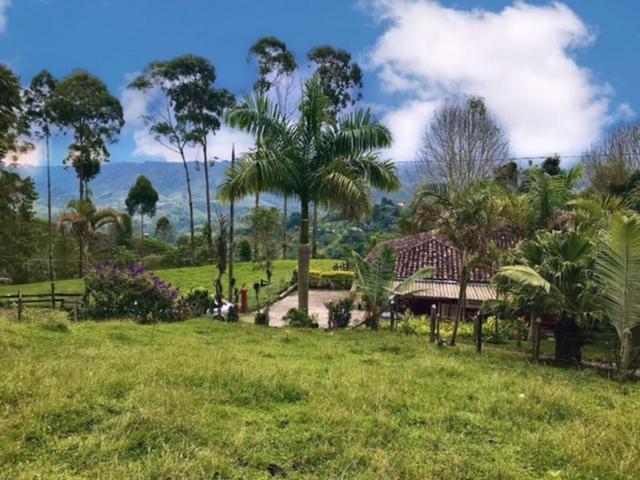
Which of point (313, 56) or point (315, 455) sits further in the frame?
point (313, 56)

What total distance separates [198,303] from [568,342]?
413 inches

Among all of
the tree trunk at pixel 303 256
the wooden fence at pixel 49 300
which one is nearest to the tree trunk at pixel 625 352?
the tree trunk at pixel 303 256

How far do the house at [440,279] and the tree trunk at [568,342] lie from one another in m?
4.57

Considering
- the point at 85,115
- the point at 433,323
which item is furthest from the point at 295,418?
the point at 85,115

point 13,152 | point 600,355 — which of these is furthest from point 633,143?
point 13,152

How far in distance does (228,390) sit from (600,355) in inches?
343

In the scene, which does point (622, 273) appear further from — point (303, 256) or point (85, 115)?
point (85, 115)

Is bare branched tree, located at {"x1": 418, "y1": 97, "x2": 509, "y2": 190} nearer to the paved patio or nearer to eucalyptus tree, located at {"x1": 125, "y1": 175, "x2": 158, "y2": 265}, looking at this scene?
the paved patio

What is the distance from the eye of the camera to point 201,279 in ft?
82.8

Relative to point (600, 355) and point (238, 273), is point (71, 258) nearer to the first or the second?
point (238, 273)

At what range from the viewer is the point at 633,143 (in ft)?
80.6

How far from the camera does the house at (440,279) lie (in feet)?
51.4

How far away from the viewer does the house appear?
15.7 m

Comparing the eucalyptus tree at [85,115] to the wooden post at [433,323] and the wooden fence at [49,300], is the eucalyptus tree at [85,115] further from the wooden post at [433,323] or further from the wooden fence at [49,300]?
the wooden post at [433,323]
